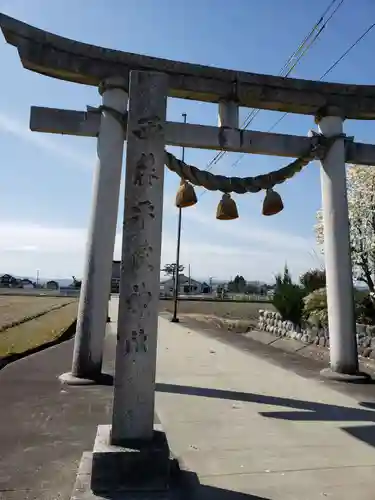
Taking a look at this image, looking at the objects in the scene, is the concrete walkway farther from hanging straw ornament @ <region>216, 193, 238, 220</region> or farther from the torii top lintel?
the torii top lintel

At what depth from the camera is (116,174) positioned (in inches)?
292

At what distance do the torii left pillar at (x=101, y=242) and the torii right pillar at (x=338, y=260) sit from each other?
3803 mm

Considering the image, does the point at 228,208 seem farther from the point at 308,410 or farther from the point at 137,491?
the point at 137,491

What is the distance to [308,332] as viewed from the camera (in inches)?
469

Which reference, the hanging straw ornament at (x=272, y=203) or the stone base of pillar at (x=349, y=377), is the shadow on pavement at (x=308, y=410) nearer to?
the stone base of pillar at (x=349, y=377)

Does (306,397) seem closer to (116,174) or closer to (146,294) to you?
(146,294)

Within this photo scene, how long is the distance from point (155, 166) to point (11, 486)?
113 inches

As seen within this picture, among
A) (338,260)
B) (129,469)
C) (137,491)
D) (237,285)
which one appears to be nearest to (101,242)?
(338,260)

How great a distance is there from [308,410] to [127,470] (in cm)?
333

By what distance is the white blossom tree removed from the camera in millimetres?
14094

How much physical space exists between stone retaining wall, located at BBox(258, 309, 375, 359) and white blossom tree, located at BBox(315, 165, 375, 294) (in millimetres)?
3068

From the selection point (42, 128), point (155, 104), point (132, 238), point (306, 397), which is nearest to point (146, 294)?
point (132, 238)

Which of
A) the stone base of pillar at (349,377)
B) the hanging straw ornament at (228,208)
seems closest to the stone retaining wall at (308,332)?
the stone base of pillar at (349,377)

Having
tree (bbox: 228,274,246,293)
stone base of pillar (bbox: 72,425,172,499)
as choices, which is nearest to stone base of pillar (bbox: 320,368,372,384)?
stone base of pillar (bbox: 72,425,172,499)
